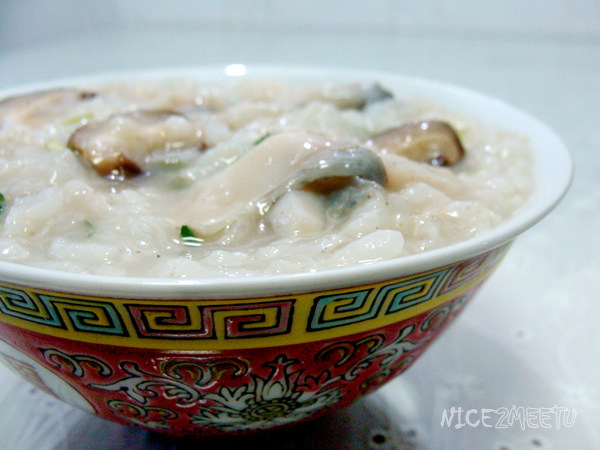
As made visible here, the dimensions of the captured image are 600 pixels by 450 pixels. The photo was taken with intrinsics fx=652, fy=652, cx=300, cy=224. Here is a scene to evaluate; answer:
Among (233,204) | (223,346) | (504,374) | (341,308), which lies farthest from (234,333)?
(504,374)

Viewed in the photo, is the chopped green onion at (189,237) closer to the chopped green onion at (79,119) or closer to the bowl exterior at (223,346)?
the bowl exterior at (223,346)

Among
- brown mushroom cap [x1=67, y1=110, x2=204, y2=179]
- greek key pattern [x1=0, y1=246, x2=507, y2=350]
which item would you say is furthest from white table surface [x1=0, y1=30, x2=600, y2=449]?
brown mushroom cap [x1=67, y1=110, x2=204, y2=179]

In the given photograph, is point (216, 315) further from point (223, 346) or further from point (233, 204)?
point (233, 204)

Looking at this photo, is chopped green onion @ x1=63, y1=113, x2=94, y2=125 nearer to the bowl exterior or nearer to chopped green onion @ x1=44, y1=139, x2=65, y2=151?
chopped green onion @ x1=44, y1=139, x2=65, y2=151

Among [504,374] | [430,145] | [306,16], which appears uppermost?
[430,145]

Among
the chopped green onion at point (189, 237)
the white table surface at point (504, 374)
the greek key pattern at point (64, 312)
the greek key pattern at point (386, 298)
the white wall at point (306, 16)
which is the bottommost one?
the white wall at point (306, 16)

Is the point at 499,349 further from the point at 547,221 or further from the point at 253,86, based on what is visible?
the point at 253,86

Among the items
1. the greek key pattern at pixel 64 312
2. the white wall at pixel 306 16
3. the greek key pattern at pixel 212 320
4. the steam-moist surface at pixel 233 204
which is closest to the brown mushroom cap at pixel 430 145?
the steam-moist surface at pixel 233 204
